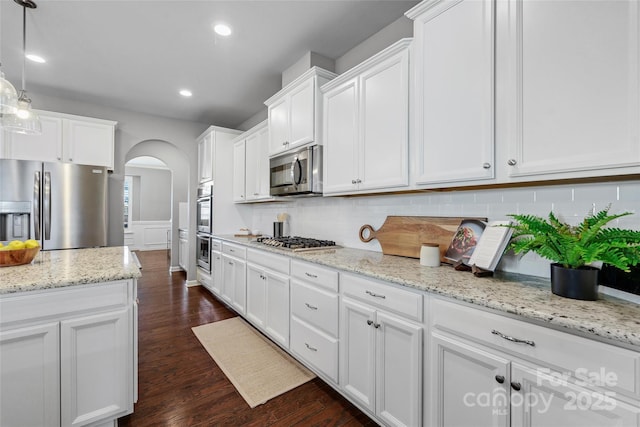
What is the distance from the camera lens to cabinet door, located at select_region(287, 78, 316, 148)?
2561 mm

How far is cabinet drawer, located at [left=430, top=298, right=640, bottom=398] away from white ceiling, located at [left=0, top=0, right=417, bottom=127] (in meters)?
2.25

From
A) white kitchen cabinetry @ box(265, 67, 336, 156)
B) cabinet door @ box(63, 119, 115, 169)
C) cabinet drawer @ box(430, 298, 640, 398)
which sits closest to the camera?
cabinet drawer @ box(430, 298, 640, 398)

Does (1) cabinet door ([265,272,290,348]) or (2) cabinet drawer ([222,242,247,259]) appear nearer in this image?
(1) cabinet door ([265,272,290,348])

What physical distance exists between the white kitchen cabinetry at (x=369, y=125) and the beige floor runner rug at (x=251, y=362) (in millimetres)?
1483

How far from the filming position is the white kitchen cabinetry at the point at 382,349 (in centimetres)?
139

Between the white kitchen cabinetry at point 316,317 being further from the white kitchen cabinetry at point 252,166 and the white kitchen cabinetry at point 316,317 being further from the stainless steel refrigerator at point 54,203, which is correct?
the stainless steel refrigerator at point 54,203

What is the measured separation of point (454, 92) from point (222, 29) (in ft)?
6.77

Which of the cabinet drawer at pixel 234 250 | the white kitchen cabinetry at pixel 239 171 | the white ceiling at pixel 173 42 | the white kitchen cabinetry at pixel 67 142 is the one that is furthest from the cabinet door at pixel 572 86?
the white kitchen cabinetry at pixel 67 142

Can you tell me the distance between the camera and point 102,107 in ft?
13.8

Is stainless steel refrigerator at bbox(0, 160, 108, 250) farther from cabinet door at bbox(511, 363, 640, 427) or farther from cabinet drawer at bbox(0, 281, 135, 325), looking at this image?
cabinet door at bbox(511, 363, 640, 427)

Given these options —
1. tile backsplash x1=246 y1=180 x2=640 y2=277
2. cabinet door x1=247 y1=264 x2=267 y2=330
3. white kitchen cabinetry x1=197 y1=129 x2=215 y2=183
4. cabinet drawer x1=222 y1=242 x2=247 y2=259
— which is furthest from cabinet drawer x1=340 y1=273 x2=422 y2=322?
white kitchen cabinetry x1=197 y1=129 x2=215 y2=183

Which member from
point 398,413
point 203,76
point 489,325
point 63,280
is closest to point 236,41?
point 203,76

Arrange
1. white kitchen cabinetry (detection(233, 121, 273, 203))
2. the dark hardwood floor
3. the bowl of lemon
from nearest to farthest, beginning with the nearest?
the bowl of lemon, the dark hardwood floor, white kitchen cabinetry (detection(233, 121, 273, 203))

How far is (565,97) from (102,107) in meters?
5.33
